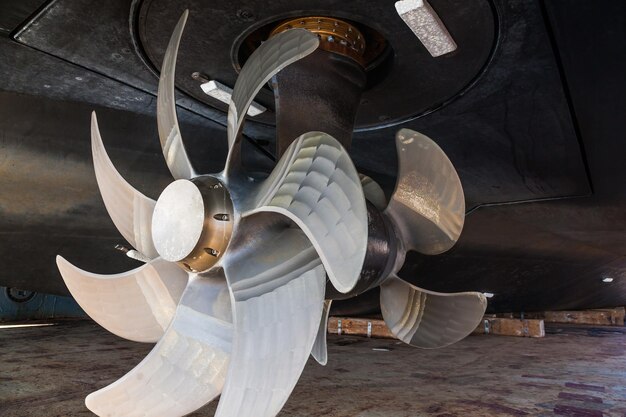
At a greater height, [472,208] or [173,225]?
[472,208]

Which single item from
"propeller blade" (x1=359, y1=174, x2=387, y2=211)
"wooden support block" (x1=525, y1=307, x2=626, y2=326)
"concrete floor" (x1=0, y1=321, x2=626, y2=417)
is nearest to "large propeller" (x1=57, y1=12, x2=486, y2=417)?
"propeller blade" (x1=359, y1=174, x2=387, y2=211)

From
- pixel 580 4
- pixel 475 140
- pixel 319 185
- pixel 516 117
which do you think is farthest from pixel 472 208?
pixel 319 185

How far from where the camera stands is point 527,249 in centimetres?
509

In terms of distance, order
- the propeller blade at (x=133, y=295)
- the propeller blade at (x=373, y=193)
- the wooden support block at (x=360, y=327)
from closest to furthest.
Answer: the propeller blade at (x=133, y=295)
the propeller blade at (x=373, y=193)
the wooden support block at (x=360, y=327)

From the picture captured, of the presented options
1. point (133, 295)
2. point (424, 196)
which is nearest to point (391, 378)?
point (424, 196)

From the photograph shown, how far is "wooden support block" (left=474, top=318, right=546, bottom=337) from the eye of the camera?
701 centimetres

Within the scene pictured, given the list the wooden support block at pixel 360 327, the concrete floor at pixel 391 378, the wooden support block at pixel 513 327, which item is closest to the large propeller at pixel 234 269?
the concrete floor at pixel 391 378

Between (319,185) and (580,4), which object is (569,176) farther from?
(319,185)

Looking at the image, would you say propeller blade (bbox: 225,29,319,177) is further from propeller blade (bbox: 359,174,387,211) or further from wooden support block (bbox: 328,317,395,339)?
wooden support block (bbox: 328,317,395,339)

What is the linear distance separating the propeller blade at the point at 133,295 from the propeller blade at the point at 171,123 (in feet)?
1.31

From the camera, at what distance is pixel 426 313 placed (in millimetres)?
2412

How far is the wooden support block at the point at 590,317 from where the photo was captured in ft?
32.1

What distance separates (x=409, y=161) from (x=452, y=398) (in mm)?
1757

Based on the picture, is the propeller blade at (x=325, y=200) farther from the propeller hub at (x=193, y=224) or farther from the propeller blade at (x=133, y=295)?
the propeller blade at (x=133, y=295)
